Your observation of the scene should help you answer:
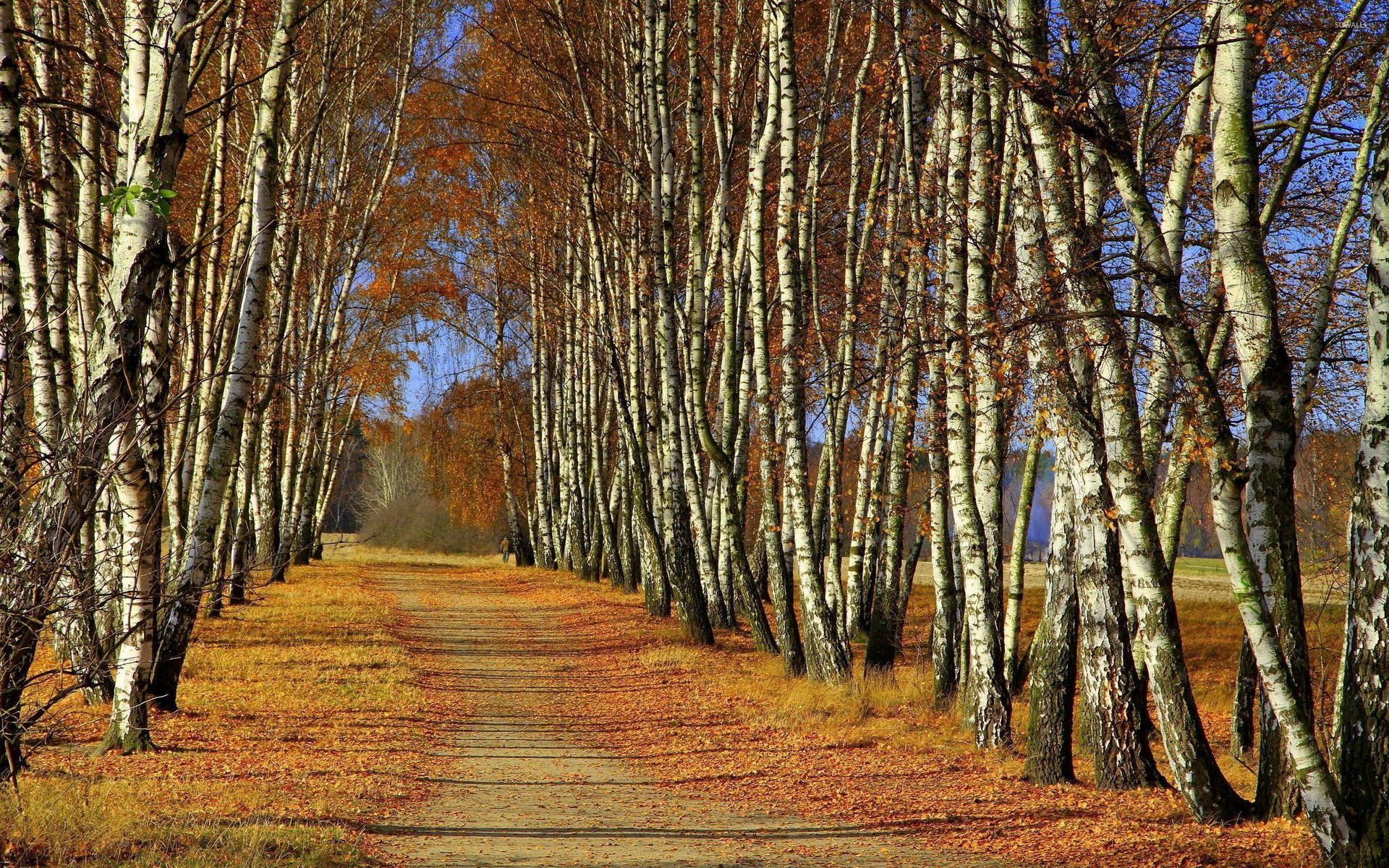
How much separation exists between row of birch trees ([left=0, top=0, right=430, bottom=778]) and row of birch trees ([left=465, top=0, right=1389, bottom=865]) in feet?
11.9

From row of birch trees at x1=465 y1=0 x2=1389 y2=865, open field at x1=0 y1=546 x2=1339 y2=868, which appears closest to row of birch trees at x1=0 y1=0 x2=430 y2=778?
open field at x1=0 y1=546 x2=1339 y2=868

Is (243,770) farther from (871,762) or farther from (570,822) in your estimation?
(871,762)

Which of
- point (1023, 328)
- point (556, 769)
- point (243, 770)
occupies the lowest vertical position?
point (556, 769)

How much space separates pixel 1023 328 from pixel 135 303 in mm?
5430

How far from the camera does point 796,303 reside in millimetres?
11023

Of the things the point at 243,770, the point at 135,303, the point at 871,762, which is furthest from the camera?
the point at 871,762

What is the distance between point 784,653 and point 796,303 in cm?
416

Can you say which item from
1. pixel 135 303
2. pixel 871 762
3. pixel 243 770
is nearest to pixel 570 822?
pixel 243 770

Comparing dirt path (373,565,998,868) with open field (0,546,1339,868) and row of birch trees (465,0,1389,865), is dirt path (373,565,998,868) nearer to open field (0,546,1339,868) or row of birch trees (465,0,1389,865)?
open field (0,546,1339,868)

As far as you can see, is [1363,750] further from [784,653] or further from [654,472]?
[654,472]

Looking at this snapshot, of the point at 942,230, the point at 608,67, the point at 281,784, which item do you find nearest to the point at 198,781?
the point at 281,784

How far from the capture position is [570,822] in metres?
6.33

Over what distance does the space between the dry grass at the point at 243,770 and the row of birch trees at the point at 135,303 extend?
1.15 feet

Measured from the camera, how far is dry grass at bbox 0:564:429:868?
4895 millimetres
